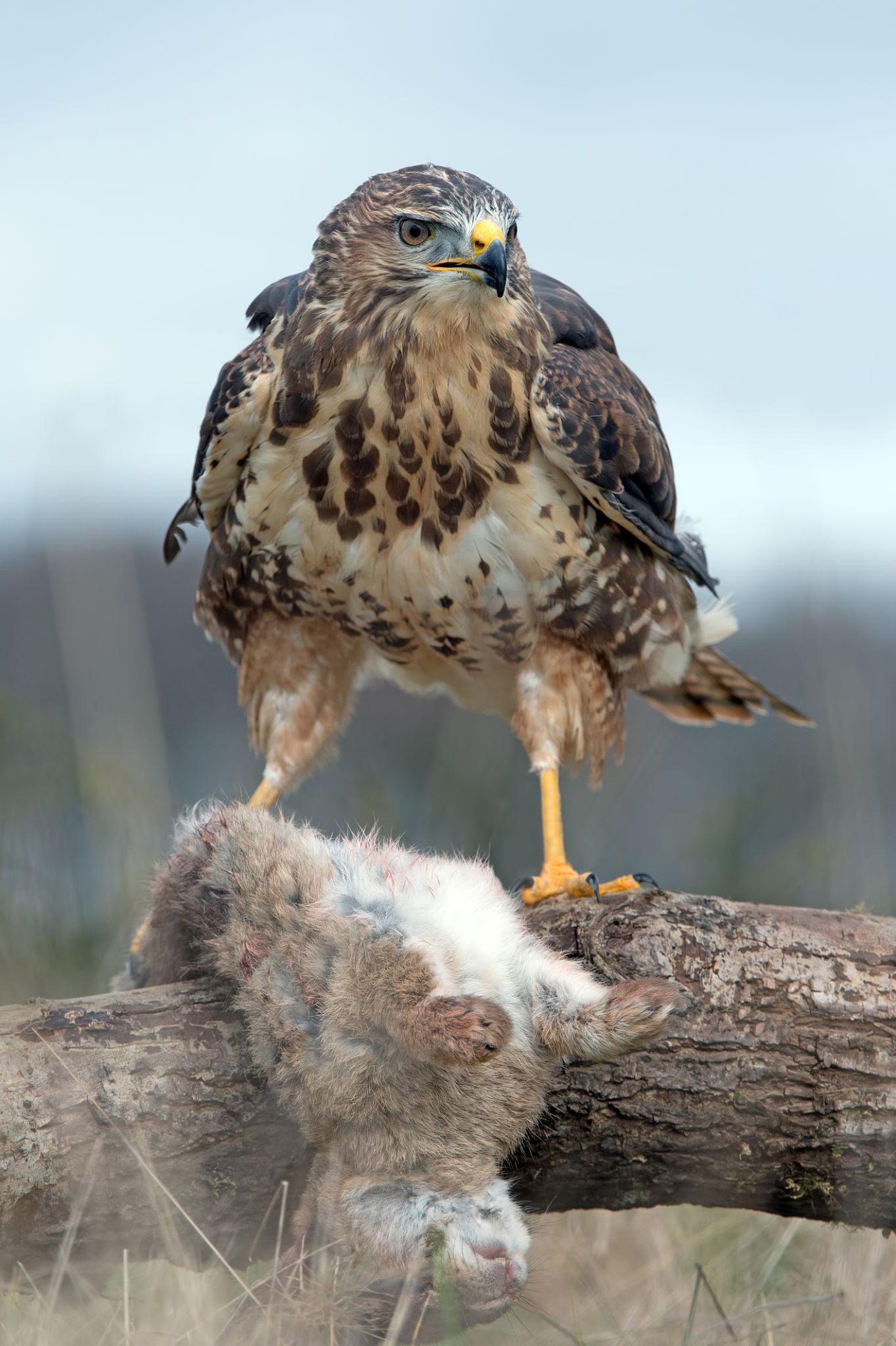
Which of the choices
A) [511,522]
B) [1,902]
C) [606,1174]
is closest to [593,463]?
[511,522]

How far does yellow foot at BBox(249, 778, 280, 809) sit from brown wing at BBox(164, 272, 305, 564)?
91 cm

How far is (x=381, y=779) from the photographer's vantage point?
7684 millimetres

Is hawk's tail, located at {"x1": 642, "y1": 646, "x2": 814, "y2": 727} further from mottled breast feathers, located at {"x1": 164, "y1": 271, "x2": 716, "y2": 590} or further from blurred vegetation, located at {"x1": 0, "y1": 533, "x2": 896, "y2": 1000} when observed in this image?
mottled breast feathers, located at {"x1": 164, "y1": 271, "x2": 716, "y2": 590}

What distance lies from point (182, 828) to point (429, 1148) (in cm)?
94

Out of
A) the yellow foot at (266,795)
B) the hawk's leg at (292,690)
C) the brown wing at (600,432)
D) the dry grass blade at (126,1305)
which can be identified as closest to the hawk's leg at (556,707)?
the brown wing at (600,432)

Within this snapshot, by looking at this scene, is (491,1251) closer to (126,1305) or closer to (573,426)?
(126,1305)

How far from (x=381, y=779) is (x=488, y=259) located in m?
4.86

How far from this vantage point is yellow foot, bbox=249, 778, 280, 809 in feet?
13.8

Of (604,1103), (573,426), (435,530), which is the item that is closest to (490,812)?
(435,530)

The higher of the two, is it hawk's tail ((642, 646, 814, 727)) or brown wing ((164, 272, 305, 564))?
brown wing ((164, 272, 305, 564))

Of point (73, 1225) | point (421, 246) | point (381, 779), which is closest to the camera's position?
point (73, 1225)

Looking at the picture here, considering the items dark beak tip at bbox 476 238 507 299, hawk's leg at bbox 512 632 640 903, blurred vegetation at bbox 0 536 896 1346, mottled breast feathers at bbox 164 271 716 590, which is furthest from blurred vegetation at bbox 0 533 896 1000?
dark beak tip at bbox 476 238 507 299

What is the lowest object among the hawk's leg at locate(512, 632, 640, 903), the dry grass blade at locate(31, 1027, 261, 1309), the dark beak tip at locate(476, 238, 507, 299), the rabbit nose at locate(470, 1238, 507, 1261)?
the rabbit nose at locate(470, 1238, 507, 1261)

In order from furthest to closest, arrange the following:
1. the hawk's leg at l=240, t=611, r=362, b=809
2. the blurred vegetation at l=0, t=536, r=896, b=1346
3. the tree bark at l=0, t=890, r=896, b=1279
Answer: the hawk's leg at l=240, t=611, r=362, b=809 → the blurred vegetation at l=0, t=536, r=896, b=1346 → the tree bark at l=0, t=890, r=896, b=1279
